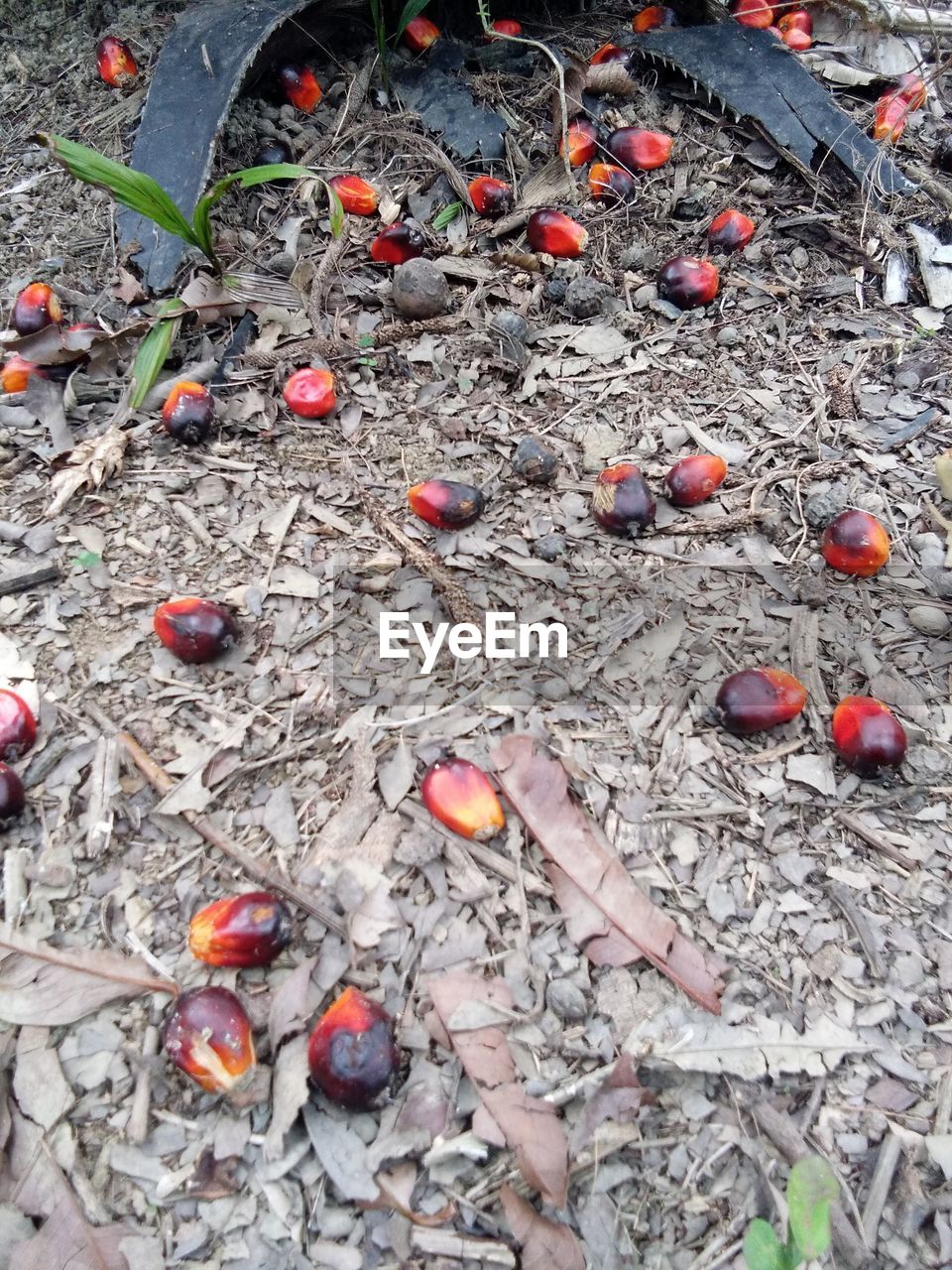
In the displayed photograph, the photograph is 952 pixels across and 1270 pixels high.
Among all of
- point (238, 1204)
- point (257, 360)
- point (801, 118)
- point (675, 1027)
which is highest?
point (801, 118)

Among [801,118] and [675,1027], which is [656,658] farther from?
[801,118]

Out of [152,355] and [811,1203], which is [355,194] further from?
[811,1203]

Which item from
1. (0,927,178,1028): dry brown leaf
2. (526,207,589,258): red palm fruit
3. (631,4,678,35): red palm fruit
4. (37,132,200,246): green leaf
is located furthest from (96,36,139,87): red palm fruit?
(0,927,178,1028): dry brown leaf

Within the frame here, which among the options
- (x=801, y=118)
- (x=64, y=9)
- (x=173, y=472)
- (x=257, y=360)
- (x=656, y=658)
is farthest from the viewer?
(x=64, y=9)

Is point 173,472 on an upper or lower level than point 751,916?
upper

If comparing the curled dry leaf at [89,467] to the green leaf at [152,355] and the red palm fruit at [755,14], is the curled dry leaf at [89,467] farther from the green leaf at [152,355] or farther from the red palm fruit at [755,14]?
the red palm fruit at [755,14]

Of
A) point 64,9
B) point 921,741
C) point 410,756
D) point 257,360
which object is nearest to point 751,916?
point 921,741

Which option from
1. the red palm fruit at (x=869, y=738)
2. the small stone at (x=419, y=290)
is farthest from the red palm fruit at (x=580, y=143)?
the red palm fruit at (x=869, y=738)
